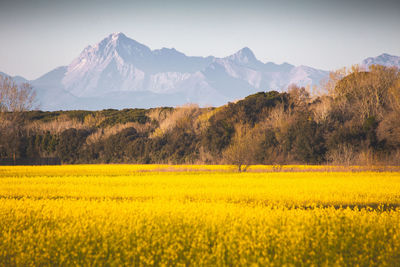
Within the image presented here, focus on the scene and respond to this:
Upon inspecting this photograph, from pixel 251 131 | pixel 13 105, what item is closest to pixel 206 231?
pixel 251 131

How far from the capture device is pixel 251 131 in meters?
45.7

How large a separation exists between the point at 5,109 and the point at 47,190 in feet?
140

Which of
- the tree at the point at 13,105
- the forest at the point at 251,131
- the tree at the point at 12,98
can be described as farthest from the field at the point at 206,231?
the tree at the point at 12,98

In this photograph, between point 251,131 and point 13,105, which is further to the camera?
point 13,105

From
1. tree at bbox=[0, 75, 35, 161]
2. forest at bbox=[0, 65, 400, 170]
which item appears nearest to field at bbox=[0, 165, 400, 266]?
forest at bbox=[0, 65, 400, 170]

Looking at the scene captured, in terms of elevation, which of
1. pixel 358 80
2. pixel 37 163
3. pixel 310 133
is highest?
pixel 358 80

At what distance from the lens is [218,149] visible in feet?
164

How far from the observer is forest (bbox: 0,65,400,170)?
42.1 m

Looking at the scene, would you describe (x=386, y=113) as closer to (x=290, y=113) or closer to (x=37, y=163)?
(x=290, y=113)

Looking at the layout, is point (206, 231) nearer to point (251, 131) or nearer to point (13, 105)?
point (251, 131)

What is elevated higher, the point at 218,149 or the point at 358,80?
the point at 358,80

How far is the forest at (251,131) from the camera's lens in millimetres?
42094

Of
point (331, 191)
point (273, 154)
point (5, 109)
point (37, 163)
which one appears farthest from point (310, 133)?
point (5, 109)


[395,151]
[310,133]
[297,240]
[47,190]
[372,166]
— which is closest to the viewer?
[297,240]
